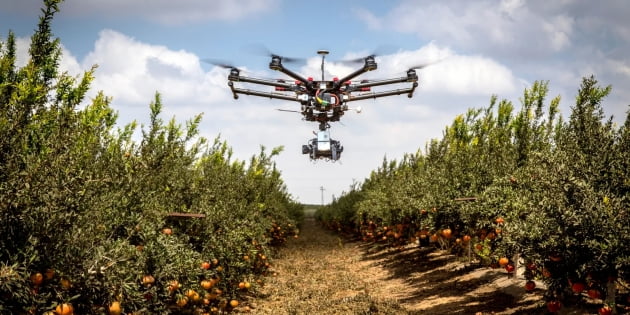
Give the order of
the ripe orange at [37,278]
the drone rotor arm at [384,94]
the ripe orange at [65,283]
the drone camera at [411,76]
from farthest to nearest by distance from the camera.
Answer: the drone rotor arm at [384,94] < the drone camera at [411,76] < the ripe orange at [65,283] < the ripe orange at [37,278]

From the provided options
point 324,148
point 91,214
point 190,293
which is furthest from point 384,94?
point 91,214

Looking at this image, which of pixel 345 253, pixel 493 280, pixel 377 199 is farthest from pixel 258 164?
pixel 493 280

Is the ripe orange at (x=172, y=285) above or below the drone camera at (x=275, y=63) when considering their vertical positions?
below

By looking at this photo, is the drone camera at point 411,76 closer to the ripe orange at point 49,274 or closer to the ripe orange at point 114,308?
the ripe orange at point 114,308

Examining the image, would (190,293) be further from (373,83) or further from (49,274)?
(373,83)

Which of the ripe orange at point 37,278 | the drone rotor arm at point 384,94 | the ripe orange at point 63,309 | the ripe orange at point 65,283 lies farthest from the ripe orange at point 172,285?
the drone rotor arm at point 384,94

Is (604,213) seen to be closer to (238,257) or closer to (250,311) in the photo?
(238,257)
